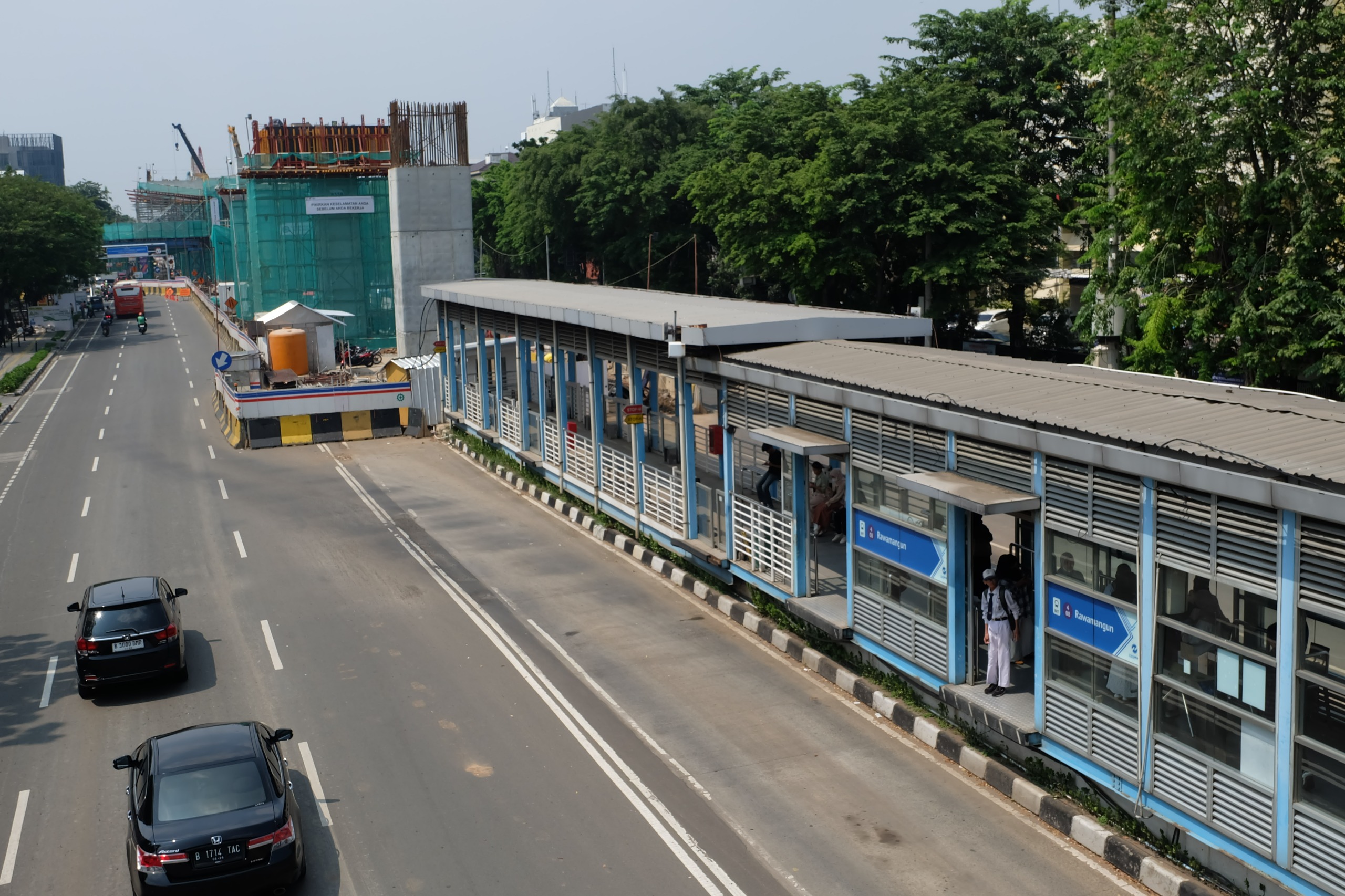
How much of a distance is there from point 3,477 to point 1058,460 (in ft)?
88.1

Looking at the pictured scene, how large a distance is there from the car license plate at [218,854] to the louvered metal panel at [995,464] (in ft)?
23.0

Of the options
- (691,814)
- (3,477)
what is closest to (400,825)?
(691,814)

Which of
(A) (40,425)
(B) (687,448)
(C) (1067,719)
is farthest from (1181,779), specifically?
(A) (40,425)

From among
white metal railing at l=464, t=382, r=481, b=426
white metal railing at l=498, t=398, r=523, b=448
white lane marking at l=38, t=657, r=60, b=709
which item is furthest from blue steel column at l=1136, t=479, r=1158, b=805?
white metal railing at l=464, t=382, r=481, b=426

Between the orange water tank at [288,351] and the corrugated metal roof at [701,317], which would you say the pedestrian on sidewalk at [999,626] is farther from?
the orange water tank at [288,351]

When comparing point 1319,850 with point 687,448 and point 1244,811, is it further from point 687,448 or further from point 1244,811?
point 687,448

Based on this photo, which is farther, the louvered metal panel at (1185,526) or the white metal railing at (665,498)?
the white metal railing at (665,498)

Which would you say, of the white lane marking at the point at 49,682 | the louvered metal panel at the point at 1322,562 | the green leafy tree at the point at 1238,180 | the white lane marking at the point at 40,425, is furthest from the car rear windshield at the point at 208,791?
the white lane marking at the point at 40,425

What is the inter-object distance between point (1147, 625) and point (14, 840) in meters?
9.82

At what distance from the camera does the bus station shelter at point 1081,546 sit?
8039 millimetres

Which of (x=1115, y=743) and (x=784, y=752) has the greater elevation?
(x=1115, y=743)

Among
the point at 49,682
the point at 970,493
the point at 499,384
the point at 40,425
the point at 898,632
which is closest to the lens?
the point at 970,493

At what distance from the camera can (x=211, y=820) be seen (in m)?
9.14

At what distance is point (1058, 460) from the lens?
1004cm
